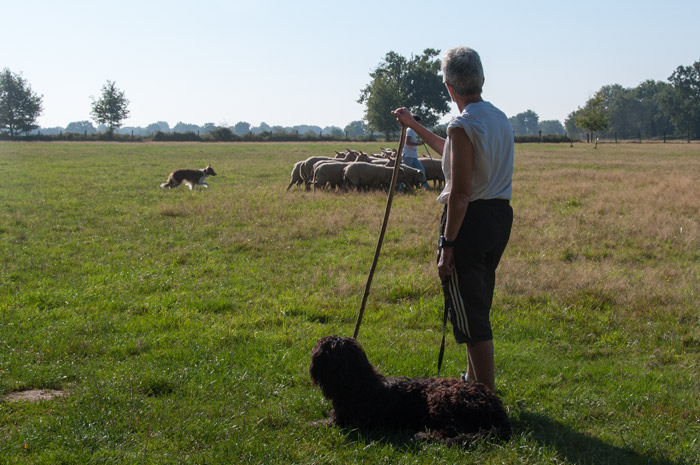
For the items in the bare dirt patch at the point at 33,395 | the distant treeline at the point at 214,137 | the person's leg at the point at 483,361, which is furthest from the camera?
the distant treeline at the point at 214,137

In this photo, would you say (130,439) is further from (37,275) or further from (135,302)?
(37,275)

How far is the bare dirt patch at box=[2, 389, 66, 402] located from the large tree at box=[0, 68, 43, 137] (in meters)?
104

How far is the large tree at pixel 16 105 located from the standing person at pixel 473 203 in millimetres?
105683

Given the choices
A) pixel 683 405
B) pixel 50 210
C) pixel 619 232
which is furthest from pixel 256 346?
pixel 50 210

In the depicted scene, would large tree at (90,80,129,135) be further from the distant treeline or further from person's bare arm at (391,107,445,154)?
person's bare arm at (391,107,445,154)

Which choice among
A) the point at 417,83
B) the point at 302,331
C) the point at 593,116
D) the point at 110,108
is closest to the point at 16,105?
the point at 110,108

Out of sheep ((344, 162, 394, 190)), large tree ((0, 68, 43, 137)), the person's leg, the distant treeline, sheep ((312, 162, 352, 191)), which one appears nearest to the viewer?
the person's leg

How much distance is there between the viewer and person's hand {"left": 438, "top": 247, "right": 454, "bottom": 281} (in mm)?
3994

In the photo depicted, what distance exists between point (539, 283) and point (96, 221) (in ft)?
30.8

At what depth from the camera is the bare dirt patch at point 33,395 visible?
14.7ft

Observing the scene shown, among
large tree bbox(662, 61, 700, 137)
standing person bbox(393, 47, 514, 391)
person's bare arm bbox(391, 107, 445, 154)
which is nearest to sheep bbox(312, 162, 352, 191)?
person's bare arm bbox(391, 107, 445, 154)

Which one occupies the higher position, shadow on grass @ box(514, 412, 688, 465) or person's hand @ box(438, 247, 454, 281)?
person's hand @ box(438, 247, 454, 281)

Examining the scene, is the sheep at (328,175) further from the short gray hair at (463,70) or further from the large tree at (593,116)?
the large tree at (593,116)

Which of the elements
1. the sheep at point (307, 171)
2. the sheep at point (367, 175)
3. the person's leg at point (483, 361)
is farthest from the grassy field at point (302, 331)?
the sheep at point (307, 171)
